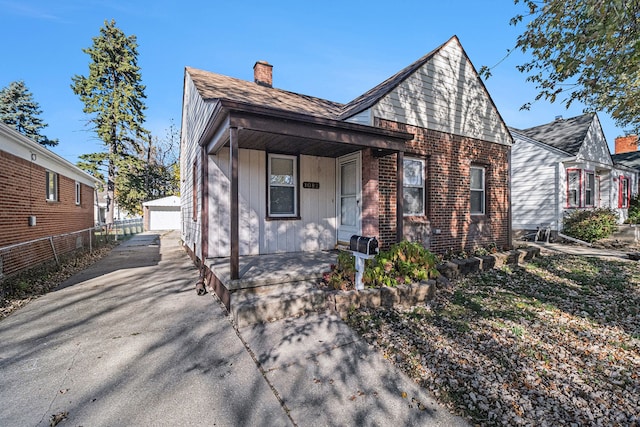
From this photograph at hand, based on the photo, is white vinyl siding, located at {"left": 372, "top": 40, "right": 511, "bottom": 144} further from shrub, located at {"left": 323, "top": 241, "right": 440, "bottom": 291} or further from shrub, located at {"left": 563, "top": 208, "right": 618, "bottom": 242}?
shrub, located at {"left": 563, "top": 208, "right": 618, "bottom": 242}

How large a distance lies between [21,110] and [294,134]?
38709mm

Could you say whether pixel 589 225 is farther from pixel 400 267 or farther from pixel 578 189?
pixel 400 267

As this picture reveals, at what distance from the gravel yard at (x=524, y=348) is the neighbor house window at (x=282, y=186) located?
3.43m

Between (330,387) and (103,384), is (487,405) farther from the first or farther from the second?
(103,384)

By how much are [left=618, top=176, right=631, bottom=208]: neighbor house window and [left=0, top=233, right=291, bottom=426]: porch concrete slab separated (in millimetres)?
20604

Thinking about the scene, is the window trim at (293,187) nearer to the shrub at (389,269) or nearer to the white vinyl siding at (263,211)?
the white vinyl siding at (263,211)

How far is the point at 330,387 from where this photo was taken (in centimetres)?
275

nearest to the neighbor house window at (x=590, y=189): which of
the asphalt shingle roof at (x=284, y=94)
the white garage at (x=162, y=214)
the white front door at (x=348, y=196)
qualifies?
the asphalt shingle roof at (x=284, y=94)

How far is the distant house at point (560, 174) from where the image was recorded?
1229 centimetres

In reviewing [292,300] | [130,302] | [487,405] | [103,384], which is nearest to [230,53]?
[130,302]

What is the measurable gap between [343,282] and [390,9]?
25.0 ft

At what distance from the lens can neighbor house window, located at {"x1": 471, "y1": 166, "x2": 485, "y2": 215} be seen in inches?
331

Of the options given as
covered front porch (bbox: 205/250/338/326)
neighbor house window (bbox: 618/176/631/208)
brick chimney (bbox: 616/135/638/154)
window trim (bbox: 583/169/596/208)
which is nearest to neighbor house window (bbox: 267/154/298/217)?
covered front porch (bbox: 205/250/338/326)

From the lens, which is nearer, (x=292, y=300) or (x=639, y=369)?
(x=639, y=369)
